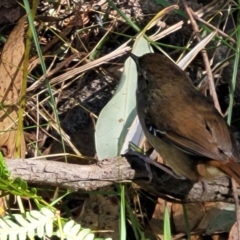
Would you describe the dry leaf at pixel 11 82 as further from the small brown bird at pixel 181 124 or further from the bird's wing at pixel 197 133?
the bird's wing at pixel 197 133

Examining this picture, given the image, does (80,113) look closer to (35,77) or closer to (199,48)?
(35,77)

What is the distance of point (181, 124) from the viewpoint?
3852mm

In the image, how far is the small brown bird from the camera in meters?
3.64

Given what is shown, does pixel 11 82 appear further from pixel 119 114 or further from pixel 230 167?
pixel 230 167

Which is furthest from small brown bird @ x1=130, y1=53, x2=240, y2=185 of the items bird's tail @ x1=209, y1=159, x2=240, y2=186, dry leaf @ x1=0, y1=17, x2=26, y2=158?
dry leaf @ x1=0, y1=17, x2=26, y2=158

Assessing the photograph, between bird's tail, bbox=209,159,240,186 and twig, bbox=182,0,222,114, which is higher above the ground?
twig, bbox=182,0,222,114

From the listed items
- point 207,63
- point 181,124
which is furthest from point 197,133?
point 207,63

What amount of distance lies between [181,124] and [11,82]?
3.46 feet

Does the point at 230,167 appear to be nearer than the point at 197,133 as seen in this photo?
Yes

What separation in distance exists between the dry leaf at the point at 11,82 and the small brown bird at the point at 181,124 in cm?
67

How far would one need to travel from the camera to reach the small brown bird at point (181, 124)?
364 centimetres

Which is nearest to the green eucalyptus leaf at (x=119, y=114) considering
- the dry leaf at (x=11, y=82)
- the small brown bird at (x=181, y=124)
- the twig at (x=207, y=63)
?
the small brown bird at (x=181, y=124)

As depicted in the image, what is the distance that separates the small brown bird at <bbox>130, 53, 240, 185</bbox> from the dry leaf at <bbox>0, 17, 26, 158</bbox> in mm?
671

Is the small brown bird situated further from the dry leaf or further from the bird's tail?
the dry leaf
